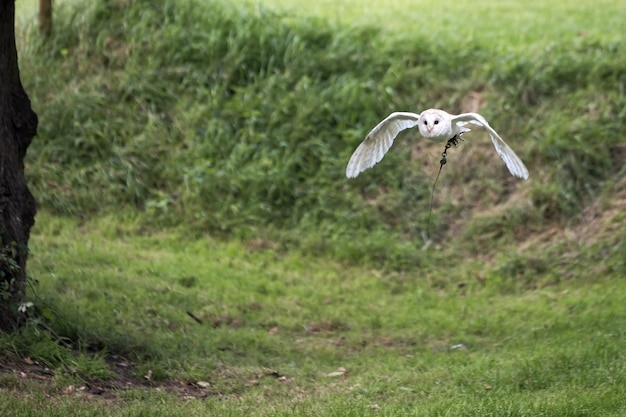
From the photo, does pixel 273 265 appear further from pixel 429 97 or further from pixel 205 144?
pixel 429 97

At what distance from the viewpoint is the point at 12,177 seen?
6359mm

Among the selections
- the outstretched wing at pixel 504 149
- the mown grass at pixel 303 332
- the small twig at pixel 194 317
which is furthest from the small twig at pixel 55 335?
the outstretched wing at pixel 504 149

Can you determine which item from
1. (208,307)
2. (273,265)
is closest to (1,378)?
(208,307)

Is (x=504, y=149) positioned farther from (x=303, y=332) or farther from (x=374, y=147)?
(x=303, y=332)

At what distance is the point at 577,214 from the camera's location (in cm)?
973

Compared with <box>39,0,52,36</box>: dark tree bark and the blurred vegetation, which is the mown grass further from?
<box>39,0,52,36</box>: dark tree bark

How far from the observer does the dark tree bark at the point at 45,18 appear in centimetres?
1171

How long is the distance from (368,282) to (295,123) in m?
2.43

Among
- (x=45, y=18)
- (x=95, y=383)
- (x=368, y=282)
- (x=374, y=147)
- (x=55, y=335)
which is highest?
(x=45, y=18)

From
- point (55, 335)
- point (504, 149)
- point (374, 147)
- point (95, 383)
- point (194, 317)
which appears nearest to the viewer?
point (504, 149)

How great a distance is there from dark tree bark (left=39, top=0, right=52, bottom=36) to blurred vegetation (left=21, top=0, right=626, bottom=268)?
0.18m

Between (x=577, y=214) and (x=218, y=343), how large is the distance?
4.43 m

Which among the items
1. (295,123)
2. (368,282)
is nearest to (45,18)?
(295,123)

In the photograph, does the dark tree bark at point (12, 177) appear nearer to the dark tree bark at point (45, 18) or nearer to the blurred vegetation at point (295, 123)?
the blurred vegetation at point (295, 123)
